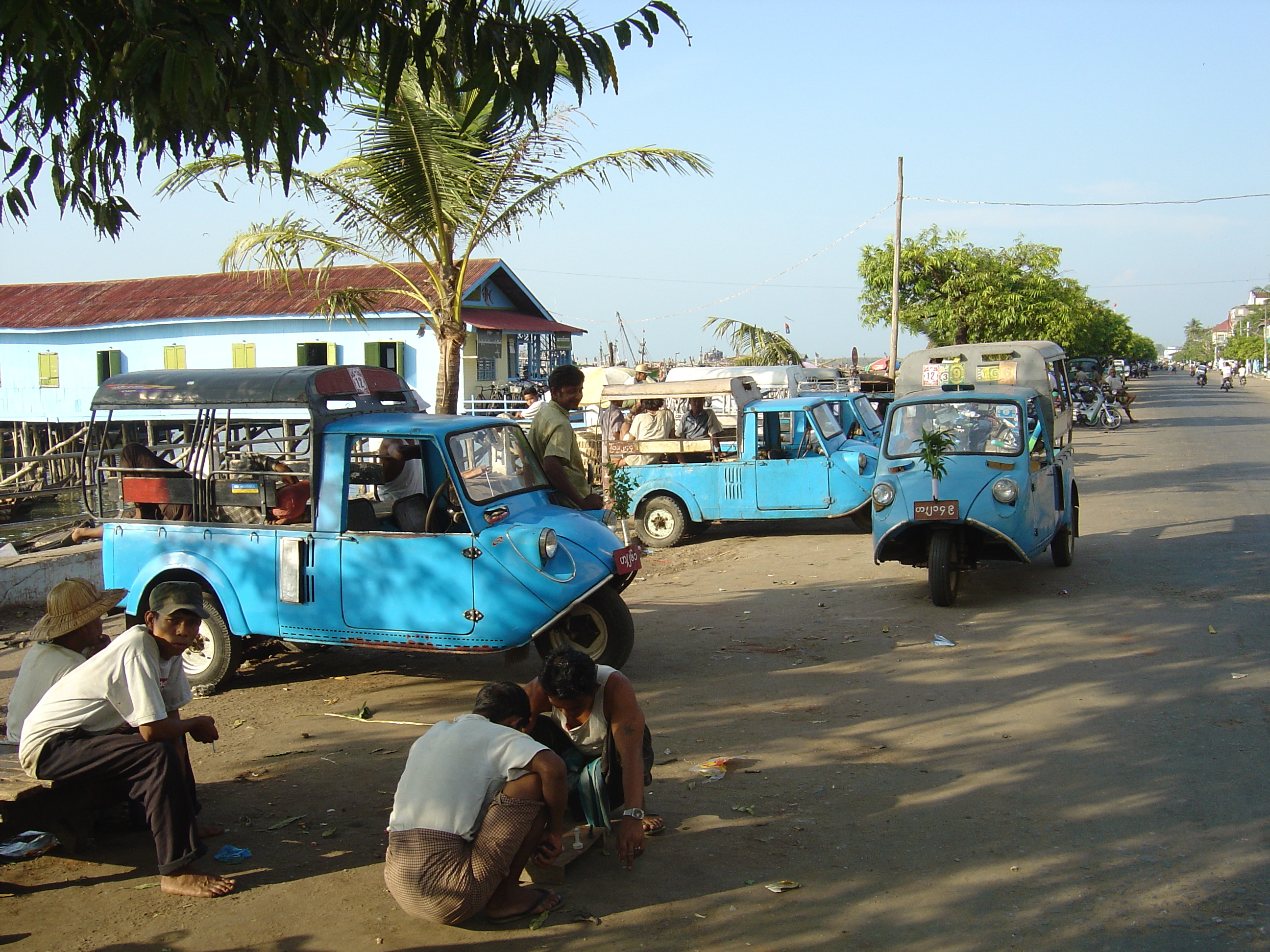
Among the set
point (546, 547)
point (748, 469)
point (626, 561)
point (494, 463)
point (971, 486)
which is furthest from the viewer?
point (748, 469)

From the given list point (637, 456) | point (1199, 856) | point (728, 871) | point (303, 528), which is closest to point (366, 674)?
point (303, 528)

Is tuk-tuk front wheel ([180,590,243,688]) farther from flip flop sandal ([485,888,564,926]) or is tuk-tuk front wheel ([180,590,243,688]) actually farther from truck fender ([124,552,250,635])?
flip flop sandal ([485,888,564,926])

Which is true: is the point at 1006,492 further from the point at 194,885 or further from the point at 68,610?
the point at 68,610

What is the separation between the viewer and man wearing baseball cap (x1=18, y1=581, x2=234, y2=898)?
14.3ft

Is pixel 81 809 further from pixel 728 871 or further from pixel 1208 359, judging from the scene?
pixel 1208 359

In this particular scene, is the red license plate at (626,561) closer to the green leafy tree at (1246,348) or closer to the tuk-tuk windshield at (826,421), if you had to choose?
the tuk-tuk windshield at (826,421)

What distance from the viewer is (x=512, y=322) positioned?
2830 cm

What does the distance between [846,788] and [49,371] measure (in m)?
31.5

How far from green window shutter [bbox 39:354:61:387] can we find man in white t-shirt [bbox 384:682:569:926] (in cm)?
3098

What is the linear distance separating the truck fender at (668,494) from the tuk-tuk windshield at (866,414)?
2775 mm

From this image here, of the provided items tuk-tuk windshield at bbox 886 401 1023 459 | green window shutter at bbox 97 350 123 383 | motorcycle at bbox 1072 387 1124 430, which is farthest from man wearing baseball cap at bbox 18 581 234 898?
motorcycle at bbox 1072 387 1124 430

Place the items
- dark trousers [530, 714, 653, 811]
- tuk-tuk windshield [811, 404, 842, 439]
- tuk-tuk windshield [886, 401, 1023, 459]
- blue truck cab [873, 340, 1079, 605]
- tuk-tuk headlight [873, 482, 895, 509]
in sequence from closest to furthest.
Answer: dark trousers [530, 714, 653, 811], blue truck cab [873, 340, 1079, 605], tuk-tuk headlight [873, 482, 895, 509], tuk-tuk windshield [886, 401, 1023, 459], tuk-tuk windshield [811, 404, 842, 439]

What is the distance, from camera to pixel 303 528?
23.2 feet

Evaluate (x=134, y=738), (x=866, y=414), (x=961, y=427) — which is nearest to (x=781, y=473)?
(x=866, y=414)
